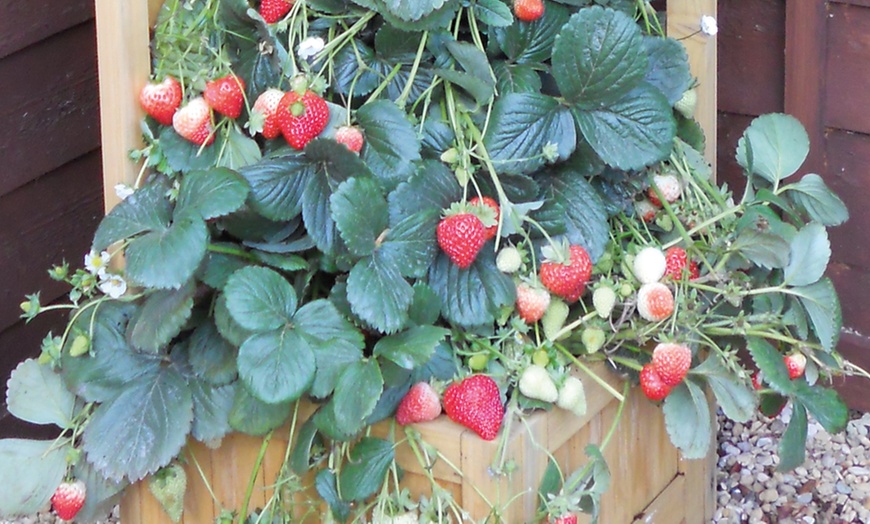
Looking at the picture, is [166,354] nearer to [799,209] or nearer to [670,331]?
[670,331]

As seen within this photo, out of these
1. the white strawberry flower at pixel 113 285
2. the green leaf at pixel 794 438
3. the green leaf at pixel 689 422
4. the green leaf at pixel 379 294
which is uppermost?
the green leaf at pixel 379 294

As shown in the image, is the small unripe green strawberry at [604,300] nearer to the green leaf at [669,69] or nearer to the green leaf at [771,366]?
the green leaf at [771,366]

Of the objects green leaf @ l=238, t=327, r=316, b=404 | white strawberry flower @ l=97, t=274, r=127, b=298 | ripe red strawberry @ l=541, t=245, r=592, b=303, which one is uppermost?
green leaf @ l=238, t=327, r=316, b=404

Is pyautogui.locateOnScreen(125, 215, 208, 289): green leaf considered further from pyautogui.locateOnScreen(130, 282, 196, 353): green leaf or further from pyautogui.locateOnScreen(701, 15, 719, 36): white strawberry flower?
pyautogui.locateOnScreen(701, 15, 719, 36): white strawberry flower

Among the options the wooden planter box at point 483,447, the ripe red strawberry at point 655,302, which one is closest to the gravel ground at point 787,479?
the wooden planter box at point 483,447

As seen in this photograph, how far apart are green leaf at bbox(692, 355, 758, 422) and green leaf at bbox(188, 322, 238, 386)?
50 cm

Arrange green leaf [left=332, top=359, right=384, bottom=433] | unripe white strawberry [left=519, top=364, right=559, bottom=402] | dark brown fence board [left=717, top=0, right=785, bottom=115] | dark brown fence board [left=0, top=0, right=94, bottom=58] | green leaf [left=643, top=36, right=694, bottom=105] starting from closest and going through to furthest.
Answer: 1. green leaf [left=332, top=359, right=384, bottom=433]
2. unripe white strawberry [left=519, top=364, right=559, bottom=402]
3. green leaf [left=643, top=36, right=694, bottom=105]
4. dark brown fence board [left=0, top=0, right=94, bottom=58]
5. dark brown fence board [left=717, top=0, right=785, bottom=115]

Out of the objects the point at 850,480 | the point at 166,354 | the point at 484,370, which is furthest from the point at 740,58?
the point at 166,354

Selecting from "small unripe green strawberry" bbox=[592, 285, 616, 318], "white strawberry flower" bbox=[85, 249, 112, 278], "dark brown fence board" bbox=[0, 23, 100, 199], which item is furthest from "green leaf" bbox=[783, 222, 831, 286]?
"dark brown fence board" bbox=[0, 23, 100, 199]

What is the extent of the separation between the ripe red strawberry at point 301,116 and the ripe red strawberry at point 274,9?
126mm

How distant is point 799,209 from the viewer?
4.94 ft

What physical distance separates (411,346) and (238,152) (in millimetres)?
316

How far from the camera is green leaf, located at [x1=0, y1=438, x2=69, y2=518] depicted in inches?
51.8

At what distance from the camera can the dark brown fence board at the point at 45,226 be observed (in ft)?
5.96
